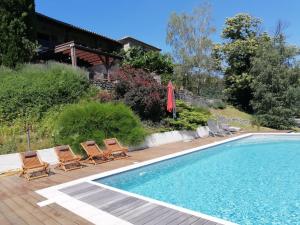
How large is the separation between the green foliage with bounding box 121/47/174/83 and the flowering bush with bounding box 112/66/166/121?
358 inches

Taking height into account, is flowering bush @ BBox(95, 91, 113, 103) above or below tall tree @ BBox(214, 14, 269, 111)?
below

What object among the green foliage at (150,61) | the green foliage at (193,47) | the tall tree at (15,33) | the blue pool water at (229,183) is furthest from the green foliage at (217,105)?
the tall tree at (15,33)

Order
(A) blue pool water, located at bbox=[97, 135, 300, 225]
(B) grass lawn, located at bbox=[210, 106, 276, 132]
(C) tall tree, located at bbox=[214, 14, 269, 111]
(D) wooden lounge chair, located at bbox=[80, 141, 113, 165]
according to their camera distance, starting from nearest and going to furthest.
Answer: (A) blue pool water, located at bbox=[97, 135, 300, 225] < (D) wooden lounge chair, located at bbox=[80, 141, 113, 165] < (B) grass lawn, located at bbox=[210, 106, 276, 132] < (C) tall tree, located at bbox=[214, 14, 269, 111]

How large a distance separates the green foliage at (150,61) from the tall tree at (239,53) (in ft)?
19.3

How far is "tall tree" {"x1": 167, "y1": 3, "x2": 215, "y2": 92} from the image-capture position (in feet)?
90.5

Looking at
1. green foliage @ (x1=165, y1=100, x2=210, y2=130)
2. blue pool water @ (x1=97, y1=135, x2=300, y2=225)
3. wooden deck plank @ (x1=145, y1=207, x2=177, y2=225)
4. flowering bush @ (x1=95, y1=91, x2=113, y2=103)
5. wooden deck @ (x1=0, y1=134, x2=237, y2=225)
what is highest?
flowering bush @ (x1=95, y1=91, x2=113, y2=103)

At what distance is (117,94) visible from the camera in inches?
589

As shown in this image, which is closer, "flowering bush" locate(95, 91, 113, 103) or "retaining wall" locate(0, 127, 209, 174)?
"retaining wall" locate(0, 127, 209, 174)

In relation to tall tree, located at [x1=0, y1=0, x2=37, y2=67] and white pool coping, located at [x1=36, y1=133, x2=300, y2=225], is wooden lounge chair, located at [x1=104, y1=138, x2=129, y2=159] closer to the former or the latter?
white pool coping, located at [x1=36, y1=133, x2=300, y2=225]

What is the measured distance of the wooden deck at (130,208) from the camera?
4594mm

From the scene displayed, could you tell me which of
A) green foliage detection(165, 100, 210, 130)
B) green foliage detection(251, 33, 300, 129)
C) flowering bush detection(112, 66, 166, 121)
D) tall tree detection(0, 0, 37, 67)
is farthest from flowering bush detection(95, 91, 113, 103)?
green foliage detection(251, 33, 300, 129)

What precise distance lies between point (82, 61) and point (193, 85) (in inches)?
447

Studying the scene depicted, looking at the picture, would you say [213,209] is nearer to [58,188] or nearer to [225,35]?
[58,188]

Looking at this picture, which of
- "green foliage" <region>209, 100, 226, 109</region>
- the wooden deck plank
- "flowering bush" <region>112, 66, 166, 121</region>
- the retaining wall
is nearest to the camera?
the wooden deck plank
